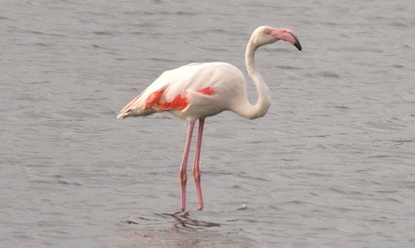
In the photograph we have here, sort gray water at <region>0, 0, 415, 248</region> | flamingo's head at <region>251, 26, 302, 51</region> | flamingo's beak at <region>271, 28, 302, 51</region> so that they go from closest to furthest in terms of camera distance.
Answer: gray water at <region>0, 0, 415, 248</region> < flamingo's beak at <region>271, 28, 302, 51</region> < flamingo's head at <region>251, 26, 302, 51</region>

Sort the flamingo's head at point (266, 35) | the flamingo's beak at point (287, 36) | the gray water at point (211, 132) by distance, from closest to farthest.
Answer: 1. the gray water at point (211, 132)
2. the flamingo's beak at point (287, 36)
3. the flamingo's head at point (266, 35)

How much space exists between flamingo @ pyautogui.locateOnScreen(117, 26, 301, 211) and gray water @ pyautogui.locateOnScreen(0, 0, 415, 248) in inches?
29.4

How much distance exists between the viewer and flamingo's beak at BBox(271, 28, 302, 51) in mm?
11352

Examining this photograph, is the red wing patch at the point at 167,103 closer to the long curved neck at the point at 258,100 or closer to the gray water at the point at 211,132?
the long curved neck at the point at 258,100

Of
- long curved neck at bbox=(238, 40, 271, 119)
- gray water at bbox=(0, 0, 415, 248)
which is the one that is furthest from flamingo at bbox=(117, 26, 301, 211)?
gray water at bbox=(0, 0, 415, 248)

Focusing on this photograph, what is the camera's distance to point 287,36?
1140 cm

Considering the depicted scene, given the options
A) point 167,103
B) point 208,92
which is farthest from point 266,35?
point 167,103

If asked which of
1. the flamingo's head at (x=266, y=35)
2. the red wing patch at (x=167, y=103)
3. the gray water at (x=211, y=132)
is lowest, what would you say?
the gray water at (x=211, y=132)

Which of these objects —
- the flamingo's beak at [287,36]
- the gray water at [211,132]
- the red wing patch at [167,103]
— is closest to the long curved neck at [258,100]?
the flamingo's beak at [287,36]

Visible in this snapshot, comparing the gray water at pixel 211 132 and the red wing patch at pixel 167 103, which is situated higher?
the red wing patch at pixel 167 103

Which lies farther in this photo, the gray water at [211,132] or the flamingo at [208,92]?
the flamingo at [208,92]

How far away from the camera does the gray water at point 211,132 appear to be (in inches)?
422

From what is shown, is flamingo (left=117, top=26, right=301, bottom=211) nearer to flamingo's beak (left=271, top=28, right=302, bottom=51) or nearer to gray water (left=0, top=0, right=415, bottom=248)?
flamingo's beak (left=271, top=28, right=302, bottom=51)

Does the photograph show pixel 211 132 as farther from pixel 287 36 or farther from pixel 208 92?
pixel 287 36
